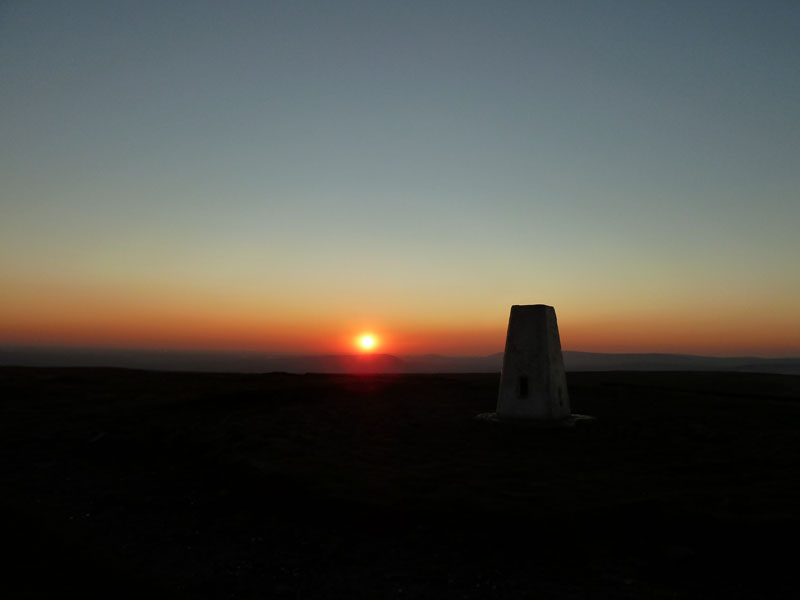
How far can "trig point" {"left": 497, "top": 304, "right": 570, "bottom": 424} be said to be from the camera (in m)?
18.9

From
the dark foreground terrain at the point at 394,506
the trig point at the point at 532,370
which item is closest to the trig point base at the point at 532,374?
the trig point at the point at 532,370

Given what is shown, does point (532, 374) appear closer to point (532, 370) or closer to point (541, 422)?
point (532, 370)

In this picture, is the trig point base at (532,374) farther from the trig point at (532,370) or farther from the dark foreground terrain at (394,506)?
the dark foreground terrain at (394,506)

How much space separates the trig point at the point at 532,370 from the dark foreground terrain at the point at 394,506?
0.96m

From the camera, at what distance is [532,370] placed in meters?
19.1

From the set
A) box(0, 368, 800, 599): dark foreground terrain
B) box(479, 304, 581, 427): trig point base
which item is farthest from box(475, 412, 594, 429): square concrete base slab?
box(0, 368, 800, 599): dark foreground terrain

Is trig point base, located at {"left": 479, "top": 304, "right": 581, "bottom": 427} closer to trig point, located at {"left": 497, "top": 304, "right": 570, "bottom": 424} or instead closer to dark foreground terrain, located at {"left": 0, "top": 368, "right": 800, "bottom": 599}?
trig point, located at {"left": 497, "top": 304, "right": 570, "bottom": 424}

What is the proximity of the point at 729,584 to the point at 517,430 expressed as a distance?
10.8 meters

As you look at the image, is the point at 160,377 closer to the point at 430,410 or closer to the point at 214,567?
the point at 430,410

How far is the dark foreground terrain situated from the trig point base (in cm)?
84

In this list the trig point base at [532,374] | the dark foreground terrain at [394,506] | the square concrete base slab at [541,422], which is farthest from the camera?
the trig point base at [532,374]

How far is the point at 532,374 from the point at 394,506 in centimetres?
1026

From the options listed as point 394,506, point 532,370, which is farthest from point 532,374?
point 394,506

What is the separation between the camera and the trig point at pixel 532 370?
62.1 ft
